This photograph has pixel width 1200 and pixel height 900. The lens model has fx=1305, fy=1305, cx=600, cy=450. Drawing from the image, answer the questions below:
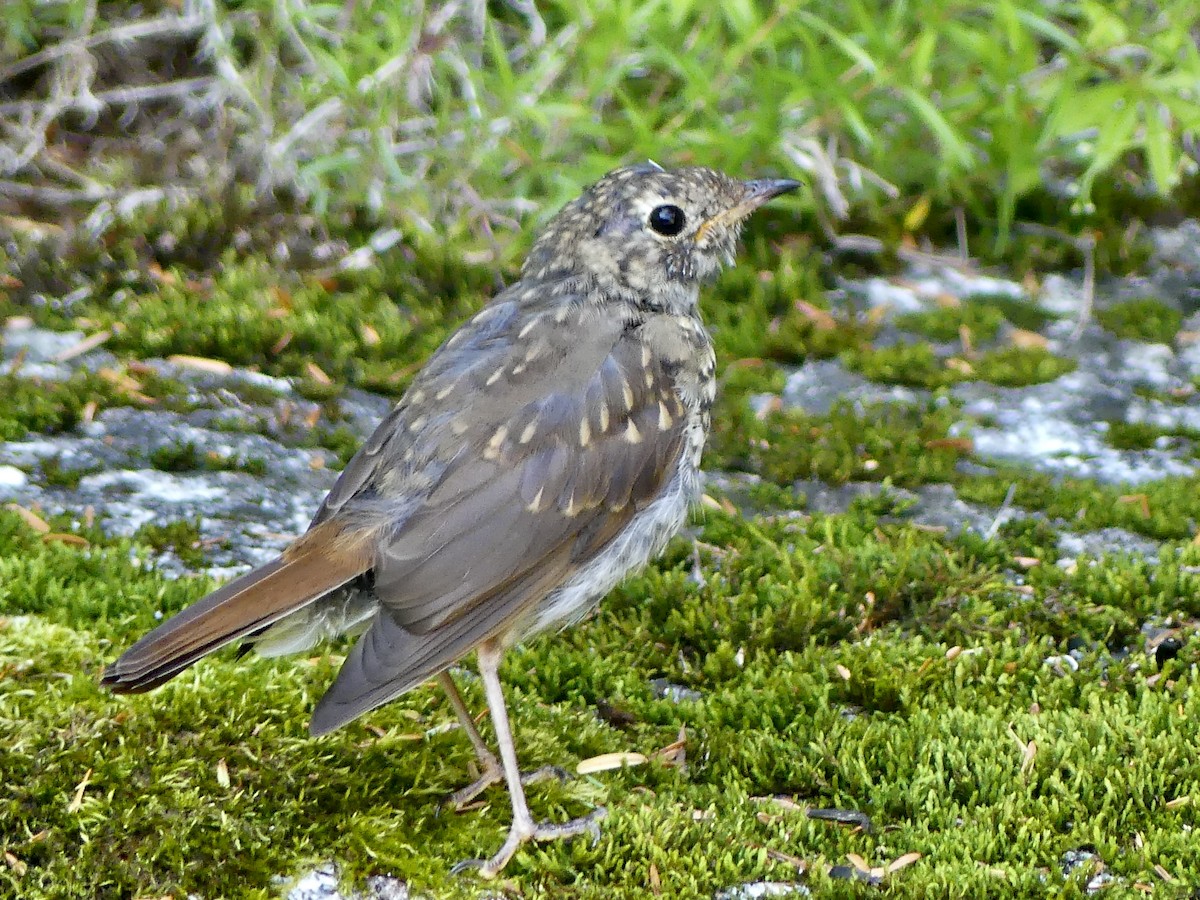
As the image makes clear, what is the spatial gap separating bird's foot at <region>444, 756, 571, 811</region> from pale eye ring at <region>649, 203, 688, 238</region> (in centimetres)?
174

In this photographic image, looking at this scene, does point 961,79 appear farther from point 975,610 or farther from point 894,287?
point 975,610

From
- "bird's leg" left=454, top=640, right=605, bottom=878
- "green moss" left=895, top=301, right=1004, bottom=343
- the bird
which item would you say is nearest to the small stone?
the bird

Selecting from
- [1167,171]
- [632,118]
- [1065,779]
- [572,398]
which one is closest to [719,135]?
[632,118]

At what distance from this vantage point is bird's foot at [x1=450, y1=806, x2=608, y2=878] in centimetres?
301

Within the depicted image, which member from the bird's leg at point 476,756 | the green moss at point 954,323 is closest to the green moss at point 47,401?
the bird's leg at point 476,756

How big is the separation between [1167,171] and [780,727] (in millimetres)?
2893

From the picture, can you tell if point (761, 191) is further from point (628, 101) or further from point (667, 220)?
point (628, 101)

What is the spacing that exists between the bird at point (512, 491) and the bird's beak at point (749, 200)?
0.07 feet

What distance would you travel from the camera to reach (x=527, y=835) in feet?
10.1

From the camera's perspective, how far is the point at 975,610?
3979mm

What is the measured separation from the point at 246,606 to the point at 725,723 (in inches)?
54.0

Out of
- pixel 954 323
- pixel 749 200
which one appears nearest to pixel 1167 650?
pixel 749 200

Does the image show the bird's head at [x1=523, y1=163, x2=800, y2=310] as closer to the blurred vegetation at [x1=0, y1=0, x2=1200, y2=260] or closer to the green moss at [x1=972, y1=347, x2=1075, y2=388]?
the blurred vegetation at [x1=0, y1=0, x2=1200, y2=260]

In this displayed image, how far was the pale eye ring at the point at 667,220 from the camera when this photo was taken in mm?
4160
